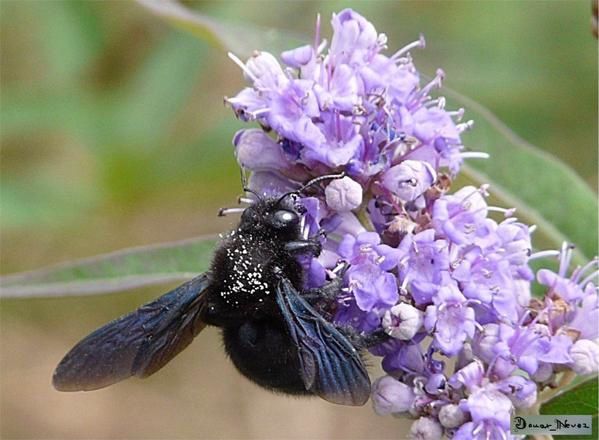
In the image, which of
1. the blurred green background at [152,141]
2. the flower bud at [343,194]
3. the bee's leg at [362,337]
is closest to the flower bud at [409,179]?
the flower bud at [343,194]

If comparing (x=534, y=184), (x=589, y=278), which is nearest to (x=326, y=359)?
(x=589, y=278)

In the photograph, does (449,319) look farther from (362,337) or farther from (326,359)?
(326,359)

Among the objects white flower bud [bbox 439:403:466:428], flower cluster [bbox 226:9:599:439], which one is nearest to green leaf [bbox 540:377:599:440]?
flower cluster [bbox 226:9:599:439]

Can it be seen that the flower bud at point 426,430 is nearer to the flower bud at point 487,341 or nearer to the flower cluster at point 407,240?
the flower cluster at point 407,240

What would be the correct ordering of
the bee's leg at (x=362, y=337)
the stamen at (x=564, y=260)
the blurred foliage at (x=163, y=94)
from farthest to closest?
the blurred foliage at (x=163, y=94) → the stamen at (x=564, y=260) → the bee's leg at (x=362, y=337)

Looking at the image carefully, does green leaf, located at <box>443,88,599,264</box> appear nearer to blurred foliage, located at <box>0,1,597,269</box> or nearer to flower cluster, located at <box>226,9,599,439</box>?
flower cluster, located at <box>226,9,599,439</box>

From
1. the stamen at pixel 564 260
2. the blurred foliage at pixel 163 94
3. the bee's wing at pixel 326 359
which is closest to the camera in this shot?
the bee's wing at pixel 326 359
